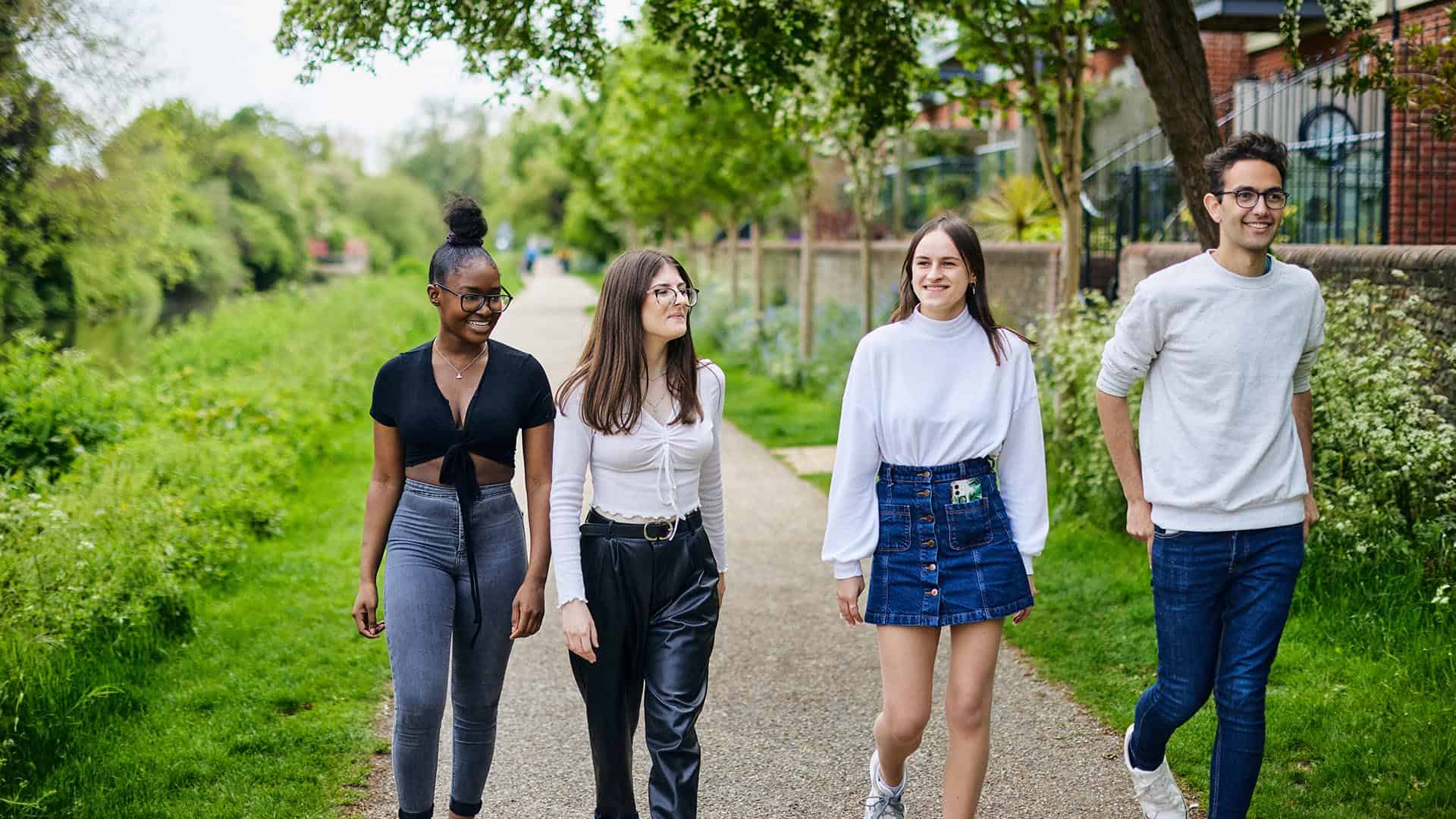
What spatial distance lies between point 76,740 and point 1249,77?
52.0ft

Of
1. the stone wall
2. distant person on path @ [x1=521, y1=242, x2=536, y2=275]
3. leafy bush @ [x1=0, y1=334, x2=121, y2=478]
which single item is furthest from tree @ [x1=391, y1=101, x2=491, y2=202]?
leafy bush @ [x1=0, y1=334, x2=121, y2=478]

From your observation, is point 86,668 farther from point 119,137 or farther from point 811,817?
point 119,137

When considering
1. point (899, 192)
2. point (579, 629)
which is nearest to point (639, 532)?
point (579, 629)

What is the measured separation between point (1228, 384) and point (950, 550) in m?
0.83

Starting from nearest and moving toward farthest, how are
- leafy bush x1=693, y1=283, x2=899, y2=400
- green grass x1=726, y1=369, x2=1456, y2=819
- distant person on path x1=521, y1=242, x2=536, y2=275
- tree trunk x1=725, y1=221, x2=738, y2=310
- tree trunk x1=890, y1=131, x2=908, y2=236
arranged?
green grass x1=726, y1=369, x2=1456, y2=819
leafy bush x1=693, y1=283, x2=899, y2=400
tree trunk x1=890, y1=131, x2=908, y2=236
tree trunk x1=725, y1=221, x2=738, y2=310
distant person on path x1=521, y1=242, x2=536, y2=275

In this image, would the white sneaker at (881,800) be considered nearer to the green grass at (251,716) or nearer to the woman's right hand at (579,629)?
the woman's right hand at (579,629)

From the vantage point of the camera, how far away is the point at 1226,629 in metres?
3.52

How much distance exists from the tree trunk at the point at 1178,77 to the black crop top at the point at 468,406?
395cm

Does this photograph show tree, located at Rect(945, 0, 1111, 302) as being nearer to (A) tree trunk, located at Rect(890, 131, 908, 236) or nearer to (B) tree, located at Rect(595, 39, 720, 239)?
(B) tree, located at Rect(595, 39, 720, 239)

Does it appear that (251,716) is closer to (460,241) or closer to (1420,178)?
(460,241)

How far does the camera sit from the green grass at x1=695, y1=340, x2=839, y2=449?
13539mm

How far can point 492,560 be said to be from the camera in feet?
11.8

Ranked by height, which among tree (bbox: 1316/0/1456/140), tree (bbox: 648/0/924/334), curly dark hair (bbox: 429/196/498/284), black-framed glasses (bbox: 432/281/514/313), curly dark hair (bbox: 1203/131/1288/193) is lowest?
black-framed glasses (bbox: 432/281/514/313)

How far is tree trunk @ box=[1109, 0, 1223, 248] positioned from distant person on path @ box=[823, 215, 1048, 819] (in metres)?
3.34
